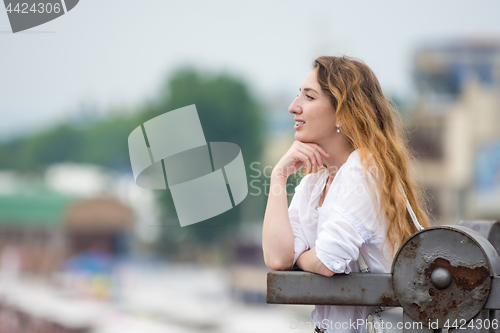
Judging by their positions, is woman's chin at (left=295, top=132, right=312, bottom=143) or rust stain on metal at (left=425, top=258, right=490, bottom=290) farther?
woman's chin at (left=295, top=132, right=312, bottom=143)

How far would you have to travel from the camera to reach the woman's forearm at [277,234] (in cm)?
127

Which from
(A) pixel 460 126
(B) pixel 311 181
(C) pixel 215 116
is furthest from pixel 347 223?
(C) pixel 215 116

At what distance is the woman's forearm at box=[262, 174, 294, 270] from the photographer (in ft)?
4.16

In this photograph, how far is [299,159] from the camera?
4.65ft

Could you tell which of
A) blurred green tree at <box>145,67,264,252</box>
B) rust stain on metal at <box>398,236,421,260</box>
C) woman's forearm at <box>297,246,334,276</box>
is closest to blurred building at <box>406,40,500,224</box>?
blurred green tree at <box>145,67,264,252</box>

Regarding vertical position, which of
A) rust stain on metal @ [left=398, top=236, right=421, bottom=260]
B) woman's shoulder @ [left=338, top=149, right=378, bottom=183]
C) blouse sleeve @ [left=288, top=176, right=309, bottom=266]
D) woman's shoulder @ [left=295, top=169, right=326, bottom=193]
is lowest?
blouse sleeve @ [left=288, top=176, right=309, bottom=266]

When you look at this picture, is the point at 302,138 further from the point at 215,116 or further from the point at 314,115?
the point at 215,116

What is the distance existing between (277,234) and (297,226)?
0.51ft

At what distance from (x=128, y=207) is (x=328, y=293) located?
27.4 meters

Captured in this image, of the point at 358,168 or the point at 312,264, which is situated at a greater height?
the point at 358,168

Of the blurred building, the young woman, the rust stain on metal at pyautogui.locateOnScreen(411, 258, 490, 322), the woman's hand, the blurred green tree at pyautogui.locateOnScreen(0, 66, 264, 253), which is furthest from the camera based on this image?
the blurred green tree at pyautogui.locateOnScreen(0, 66, 264, 253)

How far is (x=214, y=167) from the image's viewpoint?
24.8 m

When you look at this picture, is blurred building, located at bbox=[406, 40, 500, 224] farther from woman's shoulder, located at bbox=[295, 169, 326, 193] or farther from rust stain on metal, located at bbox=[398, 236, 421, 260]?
rust stain on metal, located at bbox=[398, 236, 421, 260]

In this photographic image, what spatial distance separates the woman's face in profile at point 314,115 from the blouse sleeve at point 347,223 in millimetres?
160
